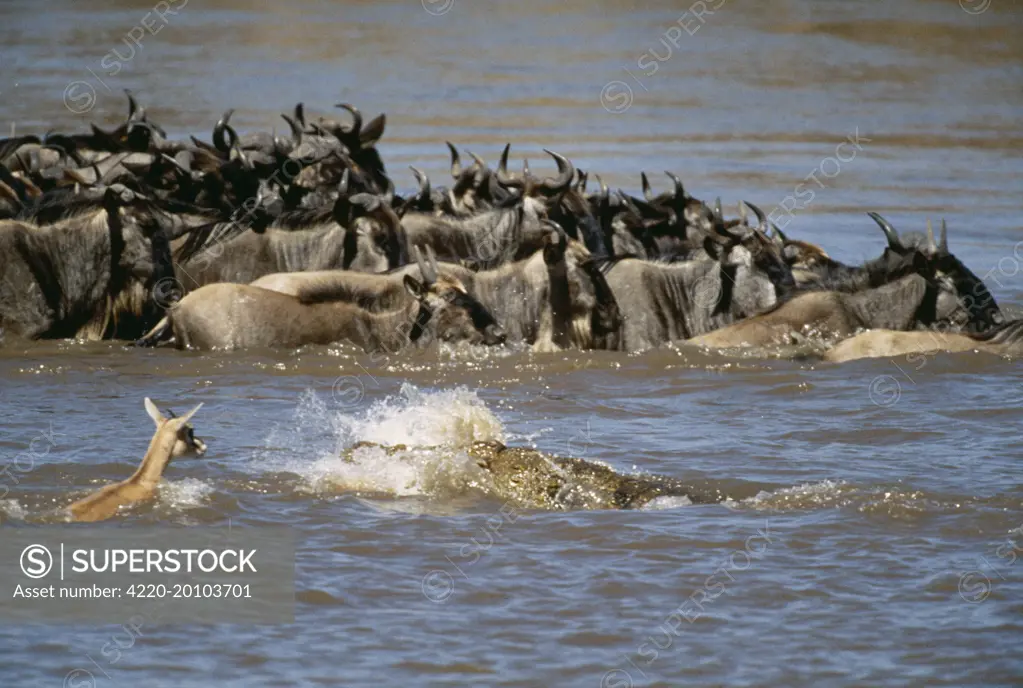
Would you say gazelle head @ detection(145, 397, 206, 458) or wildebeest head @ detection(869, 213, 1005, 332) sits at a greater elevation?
wildebeest head @ detection(869, 213, 1005, 332)

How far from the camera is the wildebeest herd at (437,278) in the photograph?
433 inches

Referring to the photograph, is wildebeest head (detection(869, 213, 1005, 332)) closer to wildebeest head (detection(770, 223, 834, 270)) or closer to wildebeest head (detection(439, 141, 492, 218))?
wildebeest head (detection(770, 223, 834, 270))

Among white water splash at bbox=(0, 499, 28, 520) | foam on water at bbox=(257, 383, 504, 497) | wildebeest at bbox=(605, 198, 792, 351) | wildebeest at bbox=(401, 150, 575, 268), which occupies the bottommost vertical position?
white water splash at bbox=(0, 499, 28, 520)

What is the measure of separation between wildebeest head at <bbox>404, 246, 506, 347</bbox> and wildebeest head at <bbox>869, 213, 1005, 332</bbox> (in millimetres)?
2909

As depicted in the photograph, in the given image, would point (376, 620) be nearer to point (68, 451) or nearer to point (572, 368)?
point (68, 451)

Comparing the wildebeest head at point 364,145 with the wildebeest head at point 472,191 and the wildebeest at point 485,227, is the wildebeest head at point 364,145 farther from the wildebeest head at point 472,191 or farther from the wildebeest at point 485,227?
the wildebeest at point 485,227

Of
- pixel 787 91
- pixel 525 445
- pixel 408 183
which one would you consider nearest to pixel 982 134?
pixel 787 91

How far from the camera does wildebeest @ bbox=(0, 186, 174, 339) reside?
11.8m

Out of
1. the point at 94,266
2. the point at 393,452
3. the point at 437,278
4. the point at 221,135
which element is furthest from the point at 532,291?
the point at 393,452

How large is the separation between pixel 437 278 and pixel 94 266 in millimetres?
2523

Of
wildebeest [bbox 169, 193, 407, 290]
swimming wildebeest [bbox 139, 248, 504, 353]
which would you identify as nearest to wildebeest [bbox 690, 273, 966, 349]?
swimming wildebeest [bbox 139, 248, 504, 353]

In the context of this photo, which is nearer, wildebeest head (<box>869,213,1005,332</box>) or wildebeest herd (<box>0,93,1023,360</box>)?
wildebeest herd (<box>0,93,1023,360</box>)

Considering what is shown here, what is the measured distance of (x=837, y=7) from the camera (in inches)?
1134

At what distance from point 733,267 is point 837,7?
1811 centimetres
